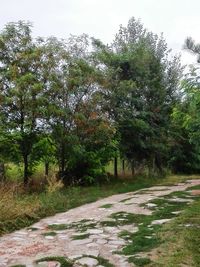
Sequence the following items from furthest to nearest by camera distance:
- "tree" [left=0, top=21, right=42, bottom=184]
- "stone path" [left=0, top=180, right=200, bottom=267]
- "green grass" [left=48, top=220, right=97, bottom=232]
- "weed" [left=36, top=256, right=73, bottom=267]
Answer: "tree" [left=0, top=21, right=42, bottom=184]
"green grass" [left=48, top=220, right=97, bottom=232]
"stone path" [left=0, top=180, right=200, bottom=267]
"weed" [left=36, top=256, right=73, bottom=267]

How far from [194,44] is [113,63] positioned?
903 centimetres

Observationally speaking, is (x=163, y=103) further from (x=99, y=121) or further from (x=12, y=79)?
(x=12, y=79)

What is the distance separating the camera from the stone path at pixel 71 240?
17.0 ft

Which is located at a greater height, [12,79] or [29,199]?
[12,79]

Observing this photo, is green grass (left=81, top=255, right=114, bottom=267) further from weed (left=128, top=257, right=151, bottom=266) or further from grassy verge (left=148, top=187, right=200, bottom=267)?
grassy verge (left=148, top=187, right=200, bottom=267)

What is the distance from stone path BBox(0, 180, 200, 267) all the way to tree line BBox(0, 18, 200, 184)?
3.90 meters

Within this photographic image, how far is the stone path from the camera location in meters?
5.18

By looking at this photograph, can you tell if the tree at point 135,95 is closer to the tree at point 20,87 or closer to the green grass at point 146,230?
the tree at point 20,87

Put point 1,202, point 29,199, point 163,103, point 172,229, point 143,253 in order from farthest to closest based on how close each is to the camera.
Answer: point 163,103
point 29,199
point 1,202
point 172,229
point 143,253

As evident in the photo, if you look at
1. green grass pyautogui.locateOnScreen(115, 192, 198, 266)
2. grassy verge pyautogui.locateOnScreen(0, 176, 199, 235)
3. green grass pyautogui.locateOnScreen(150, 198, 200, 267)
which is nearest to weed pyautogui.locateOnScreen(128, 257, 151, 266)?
green grass pyautogui.locateOnScreen(115, 192, 198, 266)

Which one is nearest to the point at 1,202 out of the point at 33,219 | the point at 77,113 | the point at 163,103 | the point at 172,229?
the point at 33,219

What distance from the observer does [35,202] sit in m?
8.96

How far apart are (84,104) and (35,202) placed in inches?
232

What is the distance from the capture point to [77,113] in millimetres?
13383
